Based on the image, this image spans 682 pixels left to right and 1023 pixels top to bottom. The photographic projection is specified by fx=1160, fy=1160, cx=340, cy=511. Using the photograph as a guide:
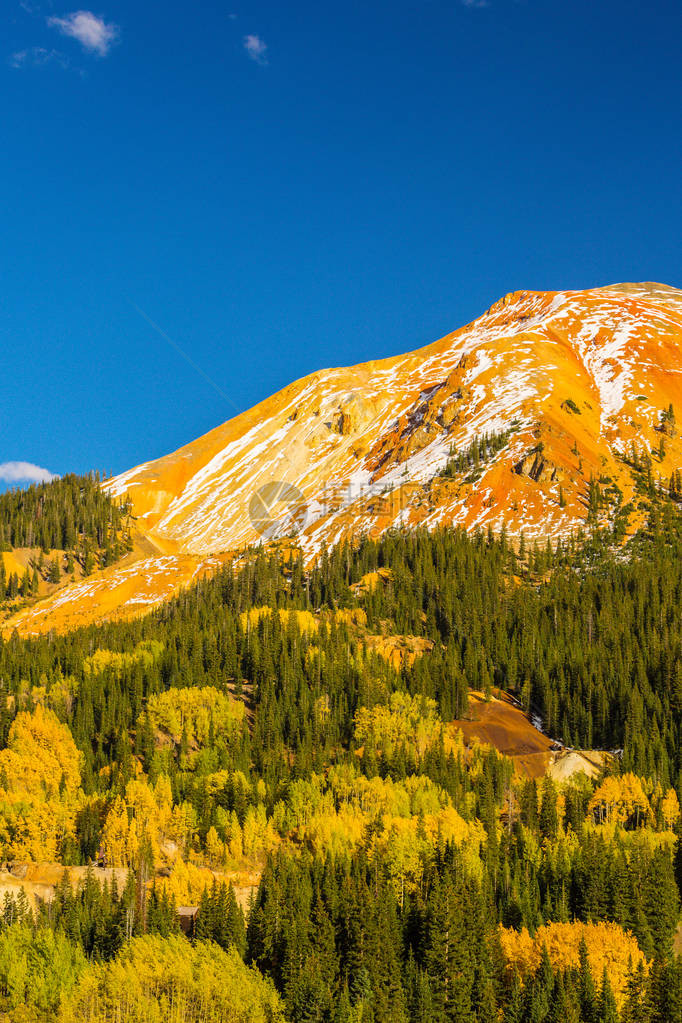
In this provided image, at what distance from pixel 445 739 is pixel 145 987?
2686 inches

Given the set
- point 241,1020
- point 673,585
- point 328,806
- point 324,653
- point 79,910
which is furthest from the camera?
point 673,585

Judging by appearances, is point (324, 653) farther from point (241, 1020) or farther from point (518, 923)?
point (241, 1020)

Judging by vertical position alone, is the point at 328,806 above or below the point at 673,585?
below

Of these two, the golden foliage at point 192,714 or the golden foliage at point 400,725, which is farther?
the golden foliage at point 192,714

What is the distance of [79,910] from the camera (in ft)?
340

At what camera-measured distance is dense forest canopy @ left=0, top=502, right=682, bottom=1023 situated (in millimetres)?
91250

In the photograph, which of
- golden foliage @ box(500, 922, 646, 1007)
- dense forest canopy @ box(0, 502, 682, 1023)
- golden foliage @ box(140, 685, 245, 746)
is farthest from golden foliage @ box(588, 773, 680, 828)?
golden foliage @ box(140, 685, 245, 746)

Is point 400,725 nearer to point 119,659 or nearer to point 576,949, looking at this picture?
point 119,659

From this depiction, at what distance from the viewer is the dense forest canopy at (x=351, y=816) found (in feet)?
299

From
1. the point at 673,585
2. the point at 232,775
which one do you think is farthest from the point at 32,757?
the point at 673,585

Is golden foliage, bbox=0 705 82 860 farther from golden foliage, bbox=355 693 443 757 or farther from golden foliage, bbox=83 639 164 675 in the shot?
golden foliage, bbox=355 693 443 757

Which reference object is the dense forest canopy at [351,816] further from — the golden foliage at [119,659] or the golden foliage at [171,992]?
the golden foliage at [119,659]

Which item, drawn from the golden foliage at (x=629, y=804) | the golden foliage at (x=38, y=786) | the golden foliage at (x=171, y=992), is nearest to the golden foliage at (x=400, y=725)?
the golden foliage at (x=629, y=804)

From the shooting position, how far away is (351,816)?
420 ft
